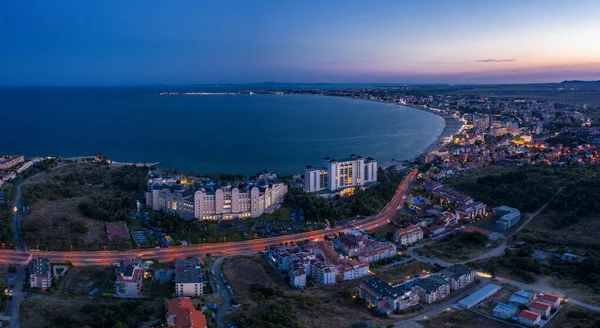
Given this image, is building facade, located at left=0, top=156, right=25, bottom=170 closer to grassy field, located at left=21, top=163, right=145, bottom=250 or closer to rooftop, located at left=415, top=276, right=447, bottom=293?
grassy field, located at left=21, top=163, right=145, bottom=250

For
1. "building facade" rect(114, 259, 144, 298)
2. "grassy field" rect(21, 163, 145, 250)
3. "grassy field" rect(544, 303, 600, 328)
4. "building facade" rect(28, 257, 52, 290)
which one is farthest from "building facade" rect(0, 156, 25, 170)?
"grassy field" rect(544, 303, 600, 328)

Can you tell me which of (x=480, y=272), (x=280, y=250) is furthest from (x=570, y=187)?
(x=280, y=250)

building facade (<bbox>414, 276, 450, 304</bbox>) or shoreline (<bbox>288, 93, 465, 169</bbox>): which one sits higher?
shoreline (<bbox>288, 93, 465, 169</bbox>)

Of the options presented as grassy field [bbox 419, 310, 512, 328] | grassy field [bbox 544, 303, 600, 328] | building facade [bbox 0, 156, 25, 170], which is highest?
building facade [bbox 0, 156, 25, 170]

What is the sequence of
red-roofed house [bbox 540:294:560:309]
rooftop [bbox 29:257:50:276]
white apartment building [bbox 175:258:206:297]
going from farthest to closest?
rooftop [bbox 29:257:50:276], white apartment building [bbox 175:258:206:297], red-roofed house [bbox 540:294:560:309]

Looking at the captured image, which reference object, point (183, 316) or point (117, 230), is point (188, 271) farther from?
point (117, 230)

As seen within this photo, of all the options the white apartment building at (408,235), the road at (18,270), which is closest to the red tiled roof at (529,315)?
the white apartment building at (408,235)

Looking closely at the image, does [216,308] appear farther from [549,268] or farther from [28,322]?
[549,268]
